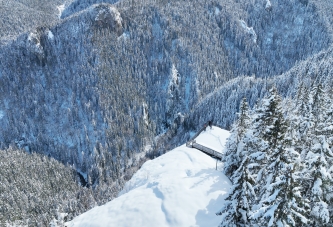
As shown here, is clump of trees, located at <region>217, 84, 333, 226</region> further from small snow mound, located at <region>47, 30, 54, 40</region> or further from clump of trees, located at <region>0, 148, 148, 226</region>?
small snow mound, located at <region>47, 30, 54, 40</region>

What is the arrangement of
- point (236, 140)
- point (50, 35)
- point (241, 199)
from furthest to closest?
point (50, 35)
point (236, 140)
point (241, 199)

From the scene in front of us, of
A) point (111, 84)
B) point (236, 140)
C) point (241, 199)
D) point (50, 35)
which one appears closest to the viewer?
point (241, 199)

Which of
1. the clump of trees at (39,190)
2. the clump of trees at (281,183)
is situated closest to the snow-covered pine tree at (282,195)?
the clump of trees at (281,183)

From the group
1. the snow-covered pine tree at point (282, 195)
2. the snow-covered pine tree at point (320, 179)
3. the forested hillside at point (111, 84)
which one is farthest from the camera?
the forested hillside at point (111, 84)

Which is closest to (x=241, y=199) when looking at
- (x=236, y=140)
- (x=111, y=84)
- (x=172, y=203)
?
(x=172, y=203)

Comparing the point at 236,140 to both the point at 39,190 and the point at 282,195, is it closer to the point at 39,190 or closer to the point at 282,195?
the point at 282,195

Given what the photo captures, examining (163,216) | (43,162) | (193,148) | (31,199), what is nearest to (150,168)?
(193,148)

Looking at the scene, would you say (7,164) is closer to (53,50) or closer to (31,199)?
(31,199)

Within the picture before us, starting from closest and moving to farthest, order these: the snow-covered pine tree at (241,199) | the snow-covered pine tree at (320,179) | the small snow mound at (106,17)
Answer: the snow-covered pine tree at (320,179) → the snow-covered pine tree at (241,199) → the small snow mound at (106,17)

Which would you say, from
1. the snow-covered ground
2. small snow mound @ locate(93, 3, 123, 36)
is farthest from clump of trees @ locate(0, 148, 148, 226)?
small snow mound @ locate(93, 3, 123, 36)

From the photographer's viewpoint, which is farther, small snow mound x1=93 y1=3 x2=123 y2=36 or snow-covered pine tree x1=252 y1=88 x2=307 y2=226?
small snow mound x1=93 y1=3 x2=123 y2=36

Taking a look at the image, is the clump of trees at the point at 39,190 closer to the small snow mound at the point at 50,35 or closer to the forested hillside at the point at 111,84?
the forested hillside at the point at 111,84

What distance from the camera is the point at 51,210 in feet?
317

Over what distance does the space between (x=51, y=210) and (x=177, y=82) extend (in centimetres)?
10978
